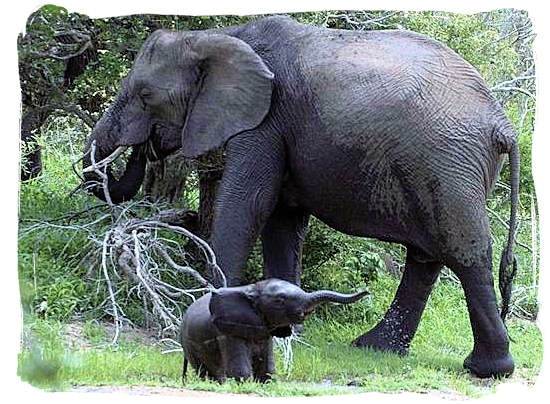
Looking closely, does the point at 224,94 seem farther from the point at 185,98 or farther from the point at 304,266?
the point at 304,266

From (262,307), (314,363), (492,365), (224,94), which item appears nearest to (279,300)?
(262,307)

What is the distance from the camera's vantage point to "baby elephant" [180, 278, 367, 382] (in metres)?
3.35

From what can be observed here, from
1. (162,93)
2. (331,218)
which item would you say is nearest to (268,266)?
(331,218)

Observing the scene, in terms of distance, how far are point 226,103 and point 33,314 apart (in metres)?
1.03

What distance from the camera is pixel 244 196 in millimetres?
4328

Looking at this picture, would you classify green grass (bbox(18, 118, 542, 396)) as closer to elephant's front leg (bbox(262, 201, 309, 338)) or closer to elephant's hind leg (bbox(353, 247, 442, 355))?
elephant's hind leg (bbox(353, 247, 442, 355))

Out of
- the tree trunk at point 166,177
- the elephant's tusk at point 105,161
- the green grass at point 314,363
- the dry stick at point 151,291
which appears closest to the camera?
the green grass at point 314,363

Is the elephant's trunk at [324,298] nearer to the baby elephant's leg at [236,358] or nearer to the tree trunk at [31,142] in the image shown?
the baby elephant's leg at [236,358]

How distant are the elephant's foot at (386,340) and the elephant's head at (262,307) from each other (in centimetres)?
124

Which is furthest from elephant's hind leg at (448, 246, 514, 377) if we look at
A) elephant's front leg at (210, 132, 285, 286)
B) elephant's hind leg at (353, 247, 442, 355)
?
elephant's front leg at (210, 132, 285, 286)

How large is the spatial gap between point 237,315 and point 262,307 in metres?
0.09

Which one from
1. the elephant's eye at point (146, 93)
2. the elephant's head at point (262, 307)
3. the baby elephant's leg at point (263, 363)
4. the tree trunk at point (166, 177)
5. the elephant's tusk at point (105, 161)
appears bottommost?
the baby elephant's leg at point (263, 363)

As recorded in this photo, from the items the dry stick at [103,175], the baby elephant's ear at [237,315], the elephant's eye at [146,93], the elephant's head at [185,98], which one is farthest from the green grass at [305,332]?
the elephant's eye at [146,93]

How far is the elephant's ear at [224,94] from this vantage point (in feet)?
14.3
